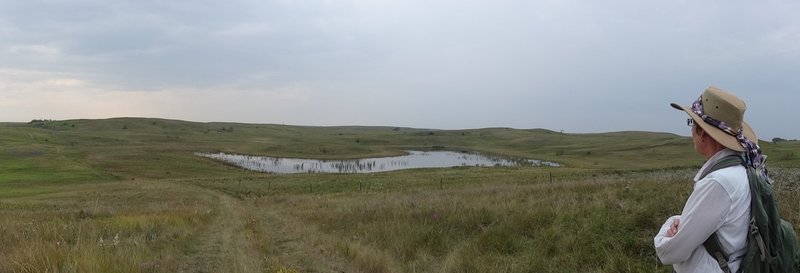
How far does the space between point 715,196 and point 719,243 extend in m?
0.35

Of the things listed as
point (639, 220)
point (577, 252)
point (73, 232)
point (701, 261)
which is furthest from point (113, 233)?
point (701, 261)

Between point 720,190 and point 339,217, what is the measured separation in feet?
40.7

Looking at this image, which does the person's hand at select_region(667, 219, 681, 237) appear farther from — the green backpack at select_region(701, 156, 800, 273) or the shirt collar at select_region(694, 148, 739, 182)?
the shirt collar at select_region(694, 148, 739, 182)

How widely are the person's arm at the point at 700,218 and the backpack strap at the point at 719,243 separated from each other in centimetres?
10

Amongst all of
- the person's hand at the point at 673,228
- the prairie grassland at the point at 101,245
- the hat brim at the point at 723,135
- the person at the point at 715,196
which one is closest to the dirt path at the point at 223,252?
the prairie grassland at the point at 101,245

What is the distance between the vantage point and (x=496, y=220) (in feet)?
33.7

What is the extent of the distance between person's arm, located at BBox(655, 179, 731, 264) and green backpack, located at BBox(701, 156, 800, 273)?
154 millimetres

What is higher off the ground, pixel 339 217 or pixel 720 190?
pixel 720 190

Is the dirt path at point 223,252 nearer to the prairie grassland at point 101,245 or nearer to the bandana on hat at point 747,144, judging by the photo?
the prairie grassland at point 101,245

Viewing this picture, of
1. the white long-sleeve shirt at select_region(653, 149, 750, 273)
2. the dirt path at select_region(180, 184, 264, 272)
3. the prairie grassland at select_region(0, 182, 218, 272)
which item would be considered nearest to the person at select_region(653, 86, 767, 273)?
the white long-sleeve shirt at select_region(653, 149, 750, 273)

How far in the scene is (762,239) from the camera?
9.92ft

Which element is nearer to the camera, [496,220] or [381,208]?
[496,220]

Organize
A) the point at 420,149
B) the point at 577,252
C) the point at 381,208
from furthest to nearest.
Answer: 1. the point at 420,149
2. the point at 381,208
3. the point at 577,252

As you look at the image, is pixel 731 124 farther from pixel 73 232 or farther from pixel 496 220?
pixel 73 232
